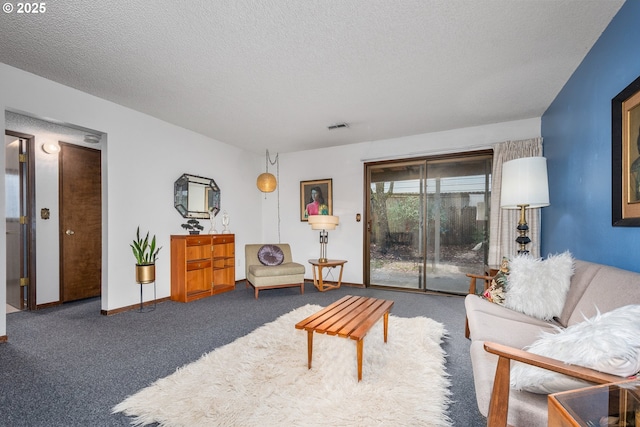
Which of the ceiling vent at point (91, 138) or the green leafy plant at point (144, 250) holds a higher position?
the ceiling vent at point (91, 138)

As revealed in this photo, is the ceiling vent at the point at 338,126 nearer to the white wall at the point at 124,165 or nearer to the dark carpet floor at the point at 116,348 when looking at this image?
the white wall at the point at 124,165

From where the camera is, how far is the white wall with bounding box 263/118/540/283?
405 cm

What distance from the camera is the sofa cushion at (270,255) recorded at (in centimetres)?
450

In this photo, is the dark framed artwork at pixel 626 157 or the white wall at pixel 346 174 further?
the white wall at pixel 346 174

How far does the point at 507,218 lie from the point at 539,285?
1.98 m

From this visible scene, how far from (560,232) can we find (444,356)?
186 centimetres

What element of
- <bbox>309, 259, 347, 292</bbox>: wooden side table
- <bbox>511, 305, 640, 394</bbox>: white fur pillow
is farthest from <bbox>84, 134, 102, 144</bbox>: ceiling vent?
<bbox>511, 305, 640, 394</bbox>: white fur pillow

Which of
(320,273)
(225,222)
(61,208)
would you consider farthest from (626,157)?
(61,208)

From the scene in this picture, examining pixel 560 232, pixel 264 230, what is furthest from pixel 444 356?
pixel 264 230

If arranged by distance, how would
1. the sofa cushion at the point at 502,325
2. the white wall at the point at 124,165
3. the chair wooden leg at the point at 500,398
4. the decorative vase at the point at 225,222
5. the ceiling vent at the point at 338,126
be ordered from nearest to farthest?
the chair wooden leg at the point at 500,398 < the sofa cushion at the point at 502,325 < the white wall at the point at 124,165 < the ceiling vent at the point at 338,126 < the decorative vase at the point at 225,222

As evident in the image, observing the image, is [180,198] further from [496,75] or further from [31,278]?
[496,75]

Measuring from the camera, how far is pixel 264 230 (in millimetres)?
5824

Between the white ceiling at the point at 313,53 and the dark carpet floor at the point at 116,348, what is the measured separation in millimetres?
2447

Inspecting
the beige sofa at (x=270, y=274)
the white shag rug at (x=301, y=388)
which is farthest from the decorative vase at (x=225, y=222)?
the white shag rug at (x=301, y=388)
